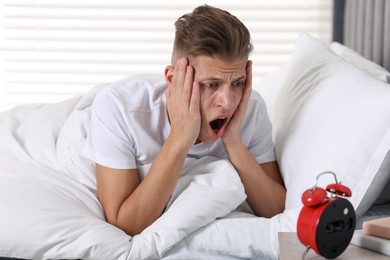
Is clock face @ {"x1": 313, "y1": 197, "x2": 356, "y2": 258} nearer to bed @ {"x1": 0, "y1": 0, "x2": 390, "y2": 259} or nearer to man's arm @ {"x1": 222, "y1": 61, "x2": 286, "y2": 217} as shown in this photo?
bed @ {"x1": 0, "y1": 0, "x2": 390, "y2": 259}

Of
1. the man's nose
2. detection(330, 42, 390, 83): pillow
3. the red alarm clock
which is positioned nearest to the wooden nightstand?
the red alarm clock

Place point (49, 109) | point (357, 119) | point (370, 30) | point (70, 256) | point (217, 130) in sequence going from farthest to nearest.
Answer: point (370, 30)
point (49, 109)
point (217, 130)
point (357, 119)
point (70, 256)

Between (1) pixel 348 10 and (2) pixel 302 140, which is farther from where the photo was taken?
(1) pixel 348 10

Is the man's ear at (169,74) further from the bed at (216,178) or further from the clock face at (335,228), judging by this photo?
the clock face at (335,228)

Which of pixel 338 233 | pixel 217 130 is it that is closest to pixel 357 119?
pixel 217 130

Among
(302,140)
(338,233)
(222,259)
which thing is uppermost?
(338,233)

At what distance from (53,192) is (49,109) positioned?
0.53m

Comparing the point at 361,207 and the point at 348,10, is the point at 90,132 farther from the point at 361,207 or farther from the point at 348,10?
the point at 348,10

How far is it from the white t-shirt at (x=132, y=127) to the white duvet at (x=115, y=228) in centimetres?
6

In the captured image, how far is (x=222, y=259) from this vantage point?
1671mm

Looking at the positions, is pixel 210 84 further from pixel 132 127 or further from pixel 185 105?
pixel 132 127

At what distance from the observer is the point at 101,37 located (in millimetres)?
3486

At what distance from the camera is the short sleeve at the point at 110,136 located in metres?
1.87

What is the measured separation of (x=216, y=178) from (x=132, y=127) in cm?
26
